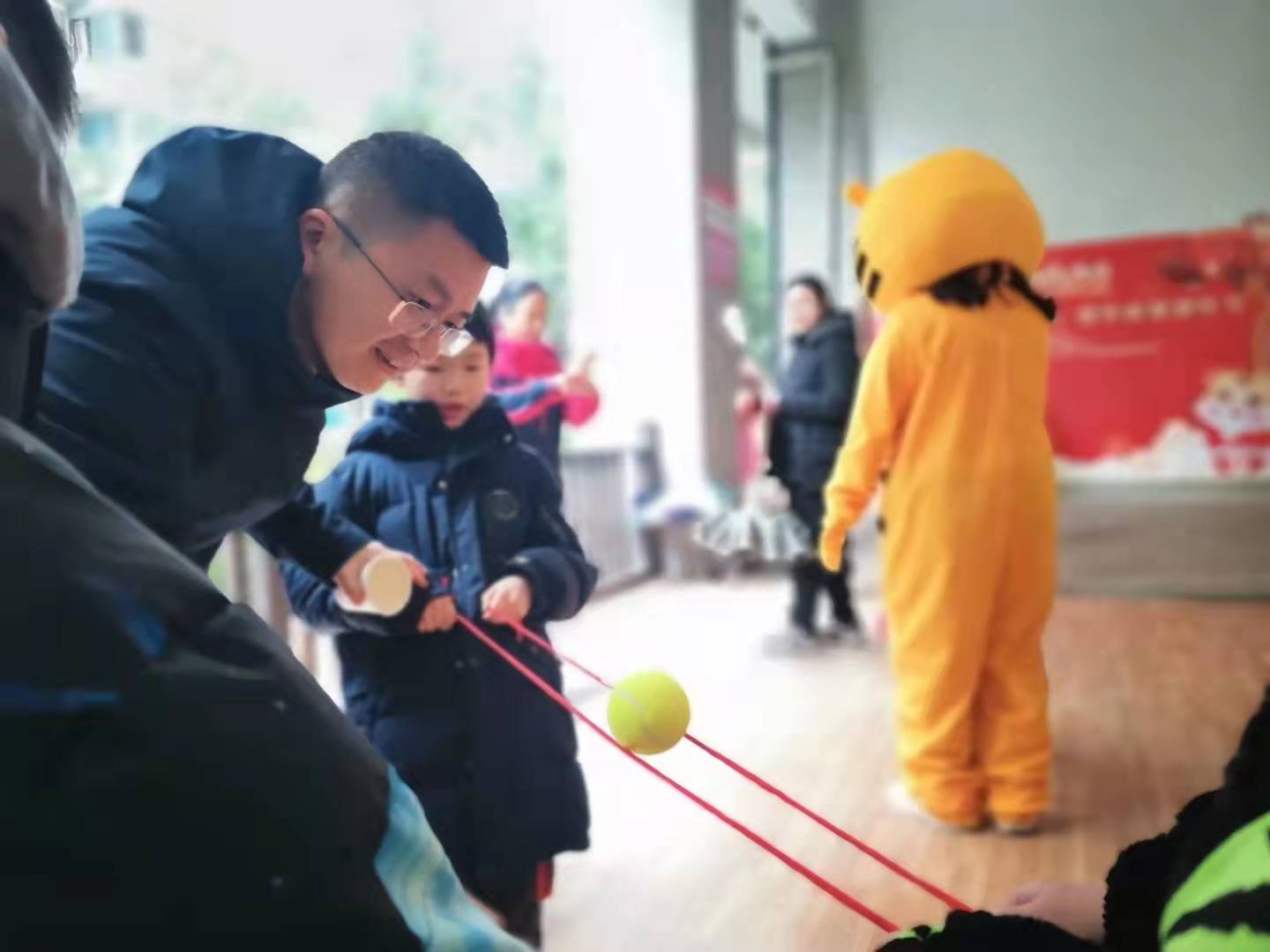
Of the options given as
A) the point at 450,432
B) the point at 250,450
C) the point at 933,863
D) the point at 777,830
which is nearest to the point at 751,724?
the point at 777,830

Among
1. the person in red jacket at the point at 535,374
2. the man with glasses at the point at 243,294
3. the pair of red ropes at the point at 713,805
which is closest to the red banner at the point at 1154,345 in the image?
the person in red jacket at the point at 535,374

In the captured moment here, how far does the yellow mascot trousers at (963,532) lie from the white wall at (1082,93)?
0.19m

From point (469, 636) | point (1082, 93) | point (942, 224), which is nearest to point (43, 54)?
point (469, 636)

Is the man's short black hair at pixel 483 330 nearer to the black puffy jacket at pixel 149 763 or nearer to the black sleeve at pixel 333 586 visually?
the black sleeve at pixel 333 586

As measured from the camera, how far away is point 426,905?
1.08ft

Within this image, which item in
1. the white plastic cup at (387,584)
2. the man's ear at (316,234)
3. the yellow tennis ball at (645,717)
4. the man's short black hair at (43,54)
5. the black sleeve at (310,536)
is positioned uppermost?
the man's short black hair at (43,54)

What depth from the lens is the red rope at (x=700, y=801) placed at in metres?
0.54

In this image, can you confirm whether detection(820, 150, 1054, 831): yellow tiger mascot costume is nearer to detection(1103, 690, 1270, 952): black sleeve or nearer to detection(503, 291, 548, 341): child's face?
detection(503, 291, 548, 341): child's face

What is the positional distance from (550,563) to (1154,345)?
1439mm

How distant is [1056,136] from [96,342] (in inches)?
41.9

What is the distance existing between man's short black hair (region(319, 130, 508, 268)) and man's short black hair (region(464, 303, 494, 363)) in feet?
0.56

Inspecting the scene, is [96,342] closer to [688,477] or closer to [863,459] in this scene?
[863,459]

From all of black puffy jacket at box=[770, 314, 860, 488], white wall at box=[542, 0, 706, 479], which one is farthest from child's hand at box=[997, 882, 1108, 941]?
black puffy jacket at box=[770, 314, 860, 488]

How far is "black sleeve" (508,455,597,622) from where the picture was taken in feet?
2.25
